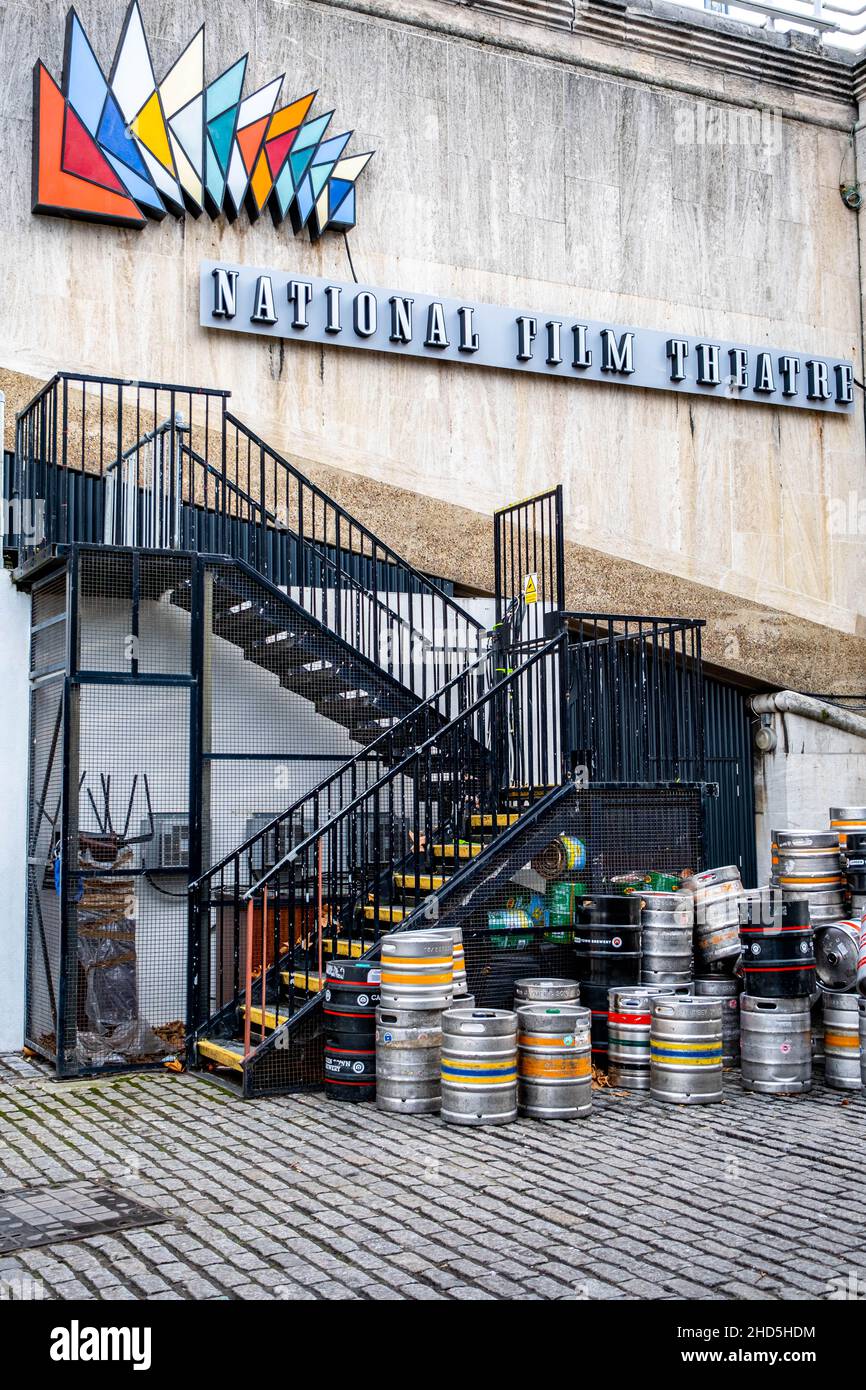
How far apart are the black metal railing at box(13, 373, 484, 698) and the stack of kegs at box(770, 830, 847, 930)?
3421 millimetres

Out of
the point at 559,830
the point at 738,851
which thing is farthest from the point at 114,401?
the point at 738,851

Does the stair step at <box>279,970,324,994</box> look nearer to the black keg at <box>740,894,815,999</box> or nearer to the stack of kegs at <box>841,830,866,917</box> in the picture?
the black keg at <box>740,894,815,999</box>

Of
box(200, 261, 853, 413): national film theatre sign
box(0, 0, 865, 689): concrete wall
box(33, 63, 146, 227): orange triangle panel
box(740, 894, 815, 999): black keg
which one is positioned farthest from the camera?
box(200, 261, 853, 413): national film theatre sign

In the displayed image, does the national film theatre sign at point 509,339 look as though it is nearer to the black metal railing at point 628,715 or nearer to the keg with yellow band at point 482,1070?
the black metal railing at point 628,715

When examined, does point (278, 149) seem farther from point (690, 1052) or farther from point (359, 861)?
point (690, 1052)

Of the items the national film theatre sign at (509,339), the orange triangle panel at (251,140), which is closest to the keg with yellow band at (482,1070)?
the national film theatre sign at (509,339)

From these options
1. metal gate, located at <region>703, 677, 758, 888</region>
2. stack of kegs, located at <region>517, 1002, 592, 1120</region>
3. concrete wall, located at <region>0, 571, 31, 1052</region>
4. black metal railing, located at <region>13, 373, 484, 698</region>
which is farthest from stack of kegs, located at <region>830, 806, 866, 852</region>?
concrete wall, located at <region>0, 571, 31, 1052</region>

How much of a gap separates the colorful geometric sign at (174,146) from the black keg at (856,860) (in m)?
7.86

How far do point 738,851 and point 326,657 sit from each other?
5.97 metres

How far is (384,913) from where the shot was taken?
413 inches

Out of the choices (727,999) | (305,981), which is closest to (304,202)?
(305,981)

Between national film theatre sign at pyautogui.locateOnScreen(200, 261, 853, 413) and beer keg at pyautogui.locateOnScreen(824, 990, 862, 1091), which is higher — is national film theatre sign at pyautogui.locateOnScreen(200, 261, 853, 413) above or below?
above

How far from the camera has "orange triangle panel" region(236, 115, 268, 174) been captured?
1307cm

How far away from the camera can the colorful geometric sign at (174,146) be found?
12.1 meters
